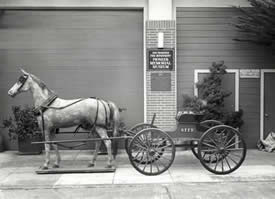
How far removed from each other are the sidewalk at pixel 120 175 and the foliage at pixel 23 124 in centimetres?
72

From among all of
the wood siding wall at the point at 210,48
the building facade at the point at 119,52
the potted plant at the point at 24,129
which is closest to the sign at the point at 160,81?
the building facade at the point at 119,52

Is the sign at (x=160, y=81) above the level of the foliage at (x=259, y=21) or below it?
below

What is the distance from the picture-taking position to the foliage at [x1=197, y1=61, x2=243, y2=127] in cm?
786

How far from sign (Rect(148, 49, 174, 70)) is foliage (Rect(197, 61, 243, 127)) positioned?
0.96 metres

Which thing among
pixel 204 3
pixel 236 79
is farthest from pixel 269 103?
pixel 204 3

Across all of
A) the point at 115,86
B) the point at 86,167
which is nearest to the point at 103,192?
the point at 86,167

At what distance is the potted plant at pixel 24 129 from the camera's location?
7.94m

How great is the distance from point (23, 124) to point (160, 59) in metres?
3.85

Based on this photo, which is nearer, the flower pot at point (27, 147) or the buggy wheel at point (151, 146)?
the buggy wheel at point (151, 146)

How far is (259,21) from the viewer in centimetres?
743

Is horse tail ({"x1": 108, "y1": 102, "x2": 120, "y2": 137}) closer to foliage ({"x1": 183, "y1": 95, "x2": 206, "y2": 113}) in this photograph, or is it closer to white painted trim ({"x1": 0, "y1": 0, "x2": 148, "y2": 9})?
foliage ({"x1": 183, "y1": 95, "x2": 206, "y2": 113})

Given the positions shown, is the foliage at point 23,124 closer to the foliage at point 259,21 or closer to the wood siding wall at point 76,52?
the wood siding wall at point 76,52

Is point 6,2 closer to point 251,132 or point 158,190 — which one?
point 158,190

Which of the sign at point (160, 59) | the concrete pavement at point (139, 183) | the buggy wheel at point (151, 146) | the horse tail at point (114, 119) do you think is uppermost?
the sign at point (160, 59)
